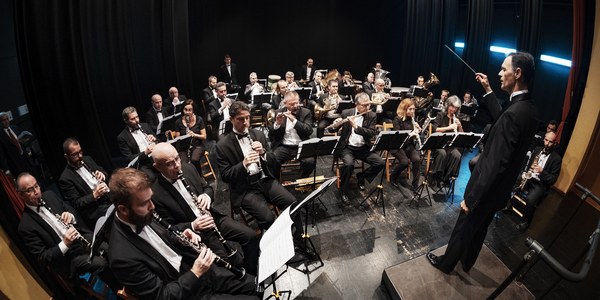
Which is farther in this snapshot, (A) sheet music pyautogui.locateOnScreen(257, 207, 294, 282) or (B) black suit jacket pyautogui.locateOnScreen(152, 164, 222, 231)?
(B) black suit jacket pyautogui.locateOnScreen(152, 164, 222, 231)

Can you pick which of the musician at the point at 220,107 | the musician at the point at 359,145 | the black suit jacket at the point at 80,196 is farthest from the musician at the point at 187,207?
the musician at the point at 220,107

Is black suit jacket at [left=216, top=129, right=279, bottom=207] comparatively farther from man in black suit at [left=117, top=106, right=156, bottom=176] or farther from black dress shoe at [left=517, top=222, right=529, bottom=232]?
black dress shoe at [left=517, top=222, right=529, bottom=232]

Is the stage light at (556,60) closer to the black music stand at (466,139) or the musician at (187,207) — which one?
the black music stand at (466,139)

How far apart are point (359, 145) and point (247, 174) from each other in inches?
97.9

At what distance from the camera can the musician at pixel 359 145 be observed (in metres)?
5.18

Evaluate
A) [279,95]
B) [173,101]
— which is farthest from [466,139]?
[173,101]

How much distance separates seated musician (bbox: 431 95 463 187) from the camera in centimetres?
536

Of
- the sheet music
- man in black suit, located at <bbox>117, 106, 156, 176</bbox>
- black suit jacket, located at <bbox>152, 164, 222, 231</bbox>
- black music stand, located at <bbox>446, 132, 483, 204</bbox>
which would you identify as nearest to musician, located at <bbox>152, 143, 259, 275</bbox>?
black suit jacket, located at <bbox>152, 164, 222, 231</bbox>

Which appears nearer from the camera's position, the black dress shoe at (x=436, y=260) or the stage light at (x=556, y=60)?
the black dress shoe at (x=436, y=260)

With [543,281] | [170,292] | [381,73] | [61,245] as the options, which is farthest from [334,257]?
[381,73]

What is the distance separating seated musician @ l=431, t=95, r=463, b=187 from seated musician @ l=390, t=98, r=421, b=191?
352 mm

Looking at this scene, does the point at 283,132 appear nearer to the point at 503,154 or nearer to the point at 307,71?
the point at 503,154

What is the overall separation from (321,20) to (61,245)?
12.4 meters

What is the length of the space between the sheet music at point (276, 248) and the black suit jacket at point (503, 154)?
1771mm
